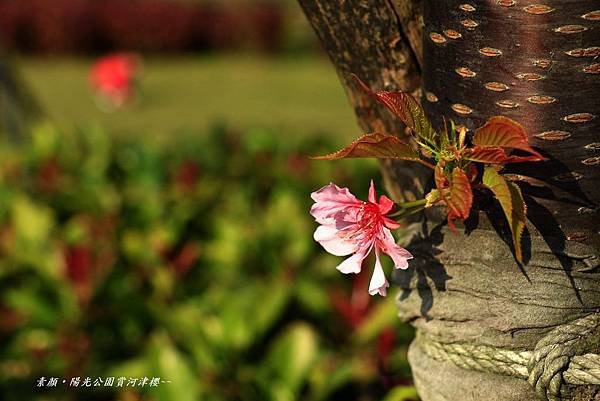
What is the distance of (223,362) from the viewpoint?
2.11 metres

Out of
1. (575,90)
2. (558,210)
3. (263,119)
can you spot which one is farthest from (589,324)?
(263,119)

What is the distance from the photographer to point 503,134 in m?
1.02

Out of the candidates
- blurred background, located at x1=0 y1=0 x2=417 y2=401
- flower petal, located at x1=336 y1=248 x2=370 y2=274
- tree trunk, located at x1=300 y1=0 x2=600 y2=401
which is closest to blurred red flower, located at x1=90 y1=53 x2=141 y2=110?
blurred background, located at x1=0 y1=0 x2=417 y2=401

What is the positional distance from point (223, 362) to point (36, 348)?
23.1 inches

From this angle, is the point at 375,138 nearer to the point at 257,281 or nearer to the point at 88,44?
the point at 257,281

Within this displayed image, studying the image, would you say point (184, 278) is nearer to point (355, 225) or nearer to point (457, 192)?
point (355, 225)

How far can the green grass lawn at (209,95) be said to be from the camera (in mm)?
10422

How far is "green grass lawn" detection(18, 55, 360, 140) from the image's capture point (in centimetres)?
1042

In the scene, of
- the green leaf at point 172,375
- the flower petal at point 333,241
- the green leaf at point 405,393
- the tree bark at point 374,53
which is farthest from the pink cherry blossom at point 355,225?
the green leaf at point 172,375

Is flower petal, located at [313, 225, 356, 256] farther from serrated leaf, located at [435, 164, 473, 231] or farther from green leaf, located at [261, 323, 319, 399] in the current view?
green leaf, located at [261, 323, 319, 399]

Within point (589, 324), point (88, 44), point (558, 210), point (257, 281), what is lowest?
point (88, 44)

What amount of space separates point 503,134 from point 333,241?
25 cm

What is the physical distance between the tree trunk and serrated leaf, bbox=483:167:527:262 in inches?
2.4

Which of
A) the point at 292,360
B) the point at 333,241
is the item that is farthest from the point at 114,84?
the point at 333,241
